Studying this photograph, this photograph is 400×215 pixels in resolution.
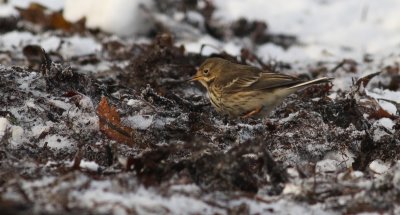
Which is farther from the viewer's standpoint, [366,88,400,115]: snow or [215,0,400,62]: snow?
[215,0,400,62]: snow

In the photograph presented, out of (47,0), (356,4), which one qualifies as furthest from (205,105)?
(356,4)

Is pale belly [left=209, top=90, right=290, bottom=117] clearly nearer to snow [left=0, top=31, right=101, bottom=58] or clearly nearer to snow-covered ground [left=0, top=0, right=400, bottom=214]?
snow-covered ground [left=0, top=0, right=400, bottom=214]

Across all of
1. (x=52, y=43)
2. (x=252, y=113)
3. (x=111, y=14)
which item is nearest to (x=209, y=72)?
(x=252, y=113)

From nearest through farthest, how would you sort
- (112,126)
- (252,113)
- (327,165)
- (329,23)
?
1. (327,165)
2. (112,126)
3. (252,113)
4. (329,23)

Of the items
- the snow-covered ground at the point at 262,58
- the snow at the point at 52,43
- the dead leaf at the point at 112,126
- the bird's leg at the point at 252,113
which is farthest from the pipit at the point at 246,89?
the snow at the point at 52,43

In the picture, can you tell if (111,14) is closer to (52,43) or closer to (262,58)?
(52,43)

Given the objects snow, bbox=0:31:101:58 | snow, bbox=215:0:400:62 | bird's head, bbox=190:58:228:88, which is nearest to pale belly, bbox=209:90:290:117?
bird's head, bbox=190:58:228:88

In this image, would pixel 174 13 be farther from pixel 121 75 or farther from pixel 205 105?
pixel 205 105
